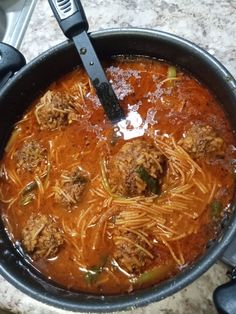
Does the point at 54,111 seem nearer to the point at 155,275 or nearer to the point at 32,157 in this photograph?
the point at 32,157

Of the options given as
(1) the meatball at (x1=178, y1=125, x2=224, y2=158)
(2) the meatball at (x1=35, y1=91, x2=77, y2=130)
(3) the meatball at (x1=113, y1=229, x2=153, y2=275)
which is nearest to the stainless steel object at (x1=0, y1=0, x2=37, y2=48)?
(2) the meatball at (x1=35, y1=91, x2=77, y2=130)

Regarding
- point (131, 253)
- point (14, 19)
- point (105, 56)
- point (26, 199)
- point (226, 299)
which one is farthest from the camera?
point (14, 19)

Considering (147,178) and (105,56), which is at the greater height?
(105,56)

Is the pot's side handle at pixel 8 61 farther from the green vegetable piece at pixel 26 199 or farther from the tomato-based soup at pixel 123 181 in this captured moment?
the green vegetable piece at pixel 26 199

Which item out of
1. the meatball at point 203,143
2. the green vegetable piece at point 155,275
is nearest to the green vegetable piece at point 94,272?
the green vegetable piece at point 155,275

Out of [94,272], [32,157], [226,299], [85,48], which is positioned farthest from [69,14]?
[226,299]

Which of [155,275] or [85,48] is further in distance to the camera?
[85,48]

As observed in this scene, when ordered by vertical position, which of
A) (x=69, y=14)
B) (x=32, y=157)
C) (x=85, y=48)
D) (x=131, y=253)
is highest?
(x=69, y=14)
